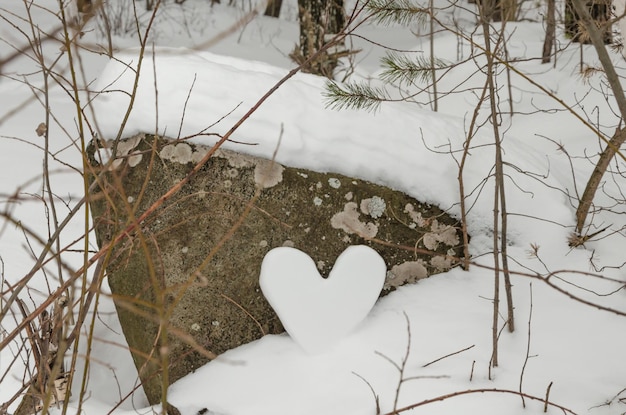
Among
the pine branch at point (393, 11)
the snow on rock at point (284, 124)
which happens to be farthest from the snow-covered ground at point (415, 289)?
the pine branch at point (393, 11)

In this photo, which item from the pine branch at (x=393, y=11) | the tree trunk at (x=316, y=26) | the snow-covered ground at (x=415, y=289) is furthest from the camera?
the tree trunk at (x=316, y=26)

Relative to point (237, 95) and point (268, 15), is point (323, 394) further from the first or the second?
point (268, 15)

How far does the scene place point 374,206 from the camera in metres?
2.11

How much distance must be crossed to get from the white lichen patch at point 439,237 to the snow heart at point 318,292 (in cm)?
Answer: 20

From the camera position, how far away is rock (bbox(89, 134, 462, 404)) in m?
2.06

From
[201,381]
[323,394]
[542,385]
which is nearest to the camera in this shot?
[542,385]

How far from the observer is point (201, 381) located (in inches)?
81.0

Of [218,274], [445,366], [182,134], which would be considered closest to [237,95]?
[182,134]

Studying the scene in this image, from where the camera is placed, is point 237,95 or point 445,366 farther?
point 237,95

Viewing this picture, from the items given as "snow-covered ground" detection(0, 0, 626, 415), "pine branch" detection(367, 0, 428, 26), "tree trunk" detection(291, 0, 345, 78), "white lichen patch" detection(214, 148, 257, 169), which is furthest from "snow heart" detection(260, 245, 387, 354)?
"tree trunk" detection(291, 0, 345, 78)

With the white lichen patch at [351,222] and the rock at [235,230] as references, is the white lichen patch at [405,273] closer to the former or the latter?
the rock at [235,230]

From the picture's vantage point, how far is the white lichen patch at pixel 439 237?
214cm

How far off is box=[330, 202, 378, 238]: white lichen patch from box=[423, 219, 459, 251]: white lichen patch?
19 cm

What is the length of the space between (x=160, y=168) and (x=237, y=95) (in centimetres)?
34
